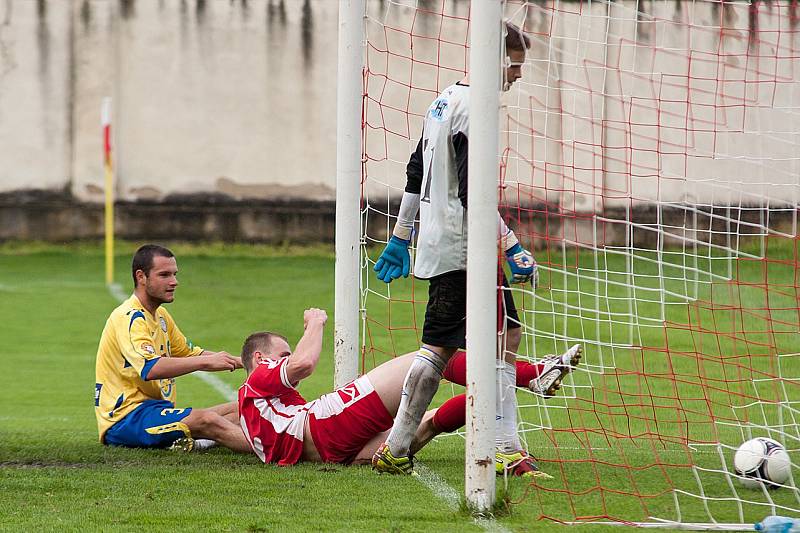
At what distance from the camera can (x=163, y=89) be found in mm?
20219

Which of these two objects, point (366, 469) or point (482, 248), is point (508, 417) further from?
point (482, 248)

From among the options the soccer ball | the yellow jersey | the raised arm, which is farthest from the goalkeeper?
the yellow jersey

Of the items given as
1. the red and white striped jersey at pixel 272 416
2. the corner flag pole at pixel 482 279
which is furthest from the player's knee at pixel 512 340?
the red and white striped jersey at pixel 272 416

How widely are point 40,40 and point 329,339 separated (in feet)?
33.0

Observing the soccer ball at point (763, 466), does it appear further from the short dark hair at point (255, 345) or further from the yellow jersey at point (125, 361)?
the yellow jersey at point (125, 361)

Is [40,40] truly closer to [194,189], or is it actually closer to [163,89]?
[163,89]

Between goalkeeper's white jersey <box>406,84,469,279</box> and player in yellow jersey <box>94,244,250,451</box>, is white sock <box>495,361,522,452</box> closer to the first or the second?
goalkeeper's white jersey <box>406,84,469,279</box>

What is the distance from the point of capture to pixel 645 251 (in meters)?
11.2

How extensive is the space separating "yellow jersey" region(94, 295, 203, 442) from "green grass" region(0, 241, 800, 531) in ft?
0.79

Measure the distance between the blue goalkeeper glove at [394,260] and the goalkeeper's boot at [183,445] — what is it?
1.44 m

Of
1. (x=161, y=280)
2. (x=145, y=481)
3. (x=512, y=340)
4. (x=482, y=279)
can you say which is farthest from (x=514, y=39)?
(x=145, y=481)

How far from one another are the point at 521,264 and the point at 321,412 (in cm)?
144

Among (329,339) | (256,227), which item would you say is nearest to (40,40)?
(256,227)

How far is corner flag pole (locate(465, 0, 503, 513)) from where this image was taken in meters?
4.82
